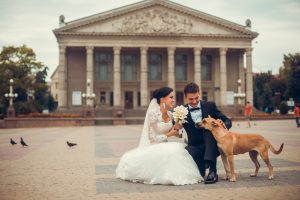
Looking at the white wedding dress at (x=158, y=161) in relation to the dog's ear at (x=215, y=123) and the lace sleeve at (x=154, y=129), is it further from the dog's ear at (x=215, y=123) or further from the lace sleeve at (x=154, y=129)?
the dog's ear at (x=215, y=123)

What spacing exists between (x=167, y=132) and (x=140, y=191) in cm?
200

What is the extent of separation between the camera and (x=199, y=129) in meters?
9.11

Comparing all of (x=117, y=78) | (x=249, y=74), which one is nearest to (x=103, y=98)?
(x=117, y=78)

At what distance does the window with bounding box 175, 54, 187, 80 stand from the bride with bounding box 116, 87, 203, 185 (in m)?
58.3

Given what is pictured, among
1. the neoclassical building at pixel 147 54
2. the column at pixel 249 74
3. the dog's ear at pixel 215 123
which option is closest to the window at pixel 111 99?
the neoclassical building at pixel 147 54

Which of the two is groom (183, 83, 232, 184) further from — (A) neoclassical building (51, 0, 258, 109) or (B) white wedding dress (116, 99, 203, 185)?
(A) neoclassical building (51, 0, 258, 109)

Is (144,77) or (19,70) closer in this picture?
(144,77)

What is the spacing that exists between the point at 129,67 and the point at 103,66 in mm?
4461

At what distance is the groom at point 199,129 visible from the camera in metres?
8.81

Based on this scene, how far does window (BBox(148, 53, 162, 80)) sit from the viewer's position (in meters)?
66.6

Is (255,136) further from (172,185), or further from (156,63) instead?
(156,63)

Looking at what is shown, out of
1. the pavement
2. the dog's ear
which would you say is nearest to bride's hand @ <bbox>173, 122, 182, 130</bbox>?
the dog's ear

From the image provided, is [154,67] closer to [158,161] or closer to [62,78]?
[62,78]

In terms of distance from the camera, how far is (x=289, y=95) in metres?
74.9
